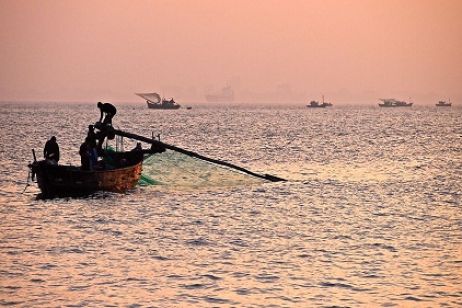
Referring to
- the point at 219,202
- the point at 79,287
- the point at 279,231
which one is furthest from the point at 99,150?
the point at 79,287

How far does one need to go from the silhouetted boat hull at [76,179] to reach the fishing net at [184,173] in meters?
4.46

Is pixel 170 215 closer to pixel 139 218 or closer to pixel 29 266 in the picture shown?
pixel 139 218

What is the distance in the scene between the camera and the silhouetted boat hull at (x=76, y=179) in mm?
29516

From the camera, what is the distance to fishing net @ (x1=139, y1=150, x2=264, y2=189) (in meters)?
37.9

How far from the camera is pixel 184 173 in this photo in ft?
128

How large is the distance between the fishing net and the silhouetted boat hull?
4.46m

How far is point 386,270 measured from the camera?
18.9 metres

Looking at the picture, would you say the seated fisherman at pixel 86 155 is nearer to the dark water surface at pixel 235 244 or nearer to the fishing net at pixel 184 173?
the dark water surface at pixel 235 244

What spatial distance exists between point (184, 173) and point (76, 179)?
371 inches

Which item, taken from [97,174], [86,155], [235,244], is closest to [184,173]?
[97,174]

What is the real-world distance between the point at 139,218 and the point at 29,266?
8.44 m

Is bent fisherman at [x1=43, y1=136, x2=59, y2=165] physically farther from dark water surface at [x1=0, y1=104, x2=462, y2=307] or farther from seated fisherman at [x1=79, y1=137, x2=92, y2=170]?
dark water surface at [x1=0, y1=104, x2=462, y2=307]

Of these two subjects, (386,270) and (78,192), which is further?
(78,192)

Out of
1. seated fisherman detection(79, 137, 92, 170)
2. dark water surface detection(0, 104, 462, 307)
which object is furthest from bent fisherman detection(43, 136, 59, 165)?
dark water surface detection(0, 104, 462, 307)
